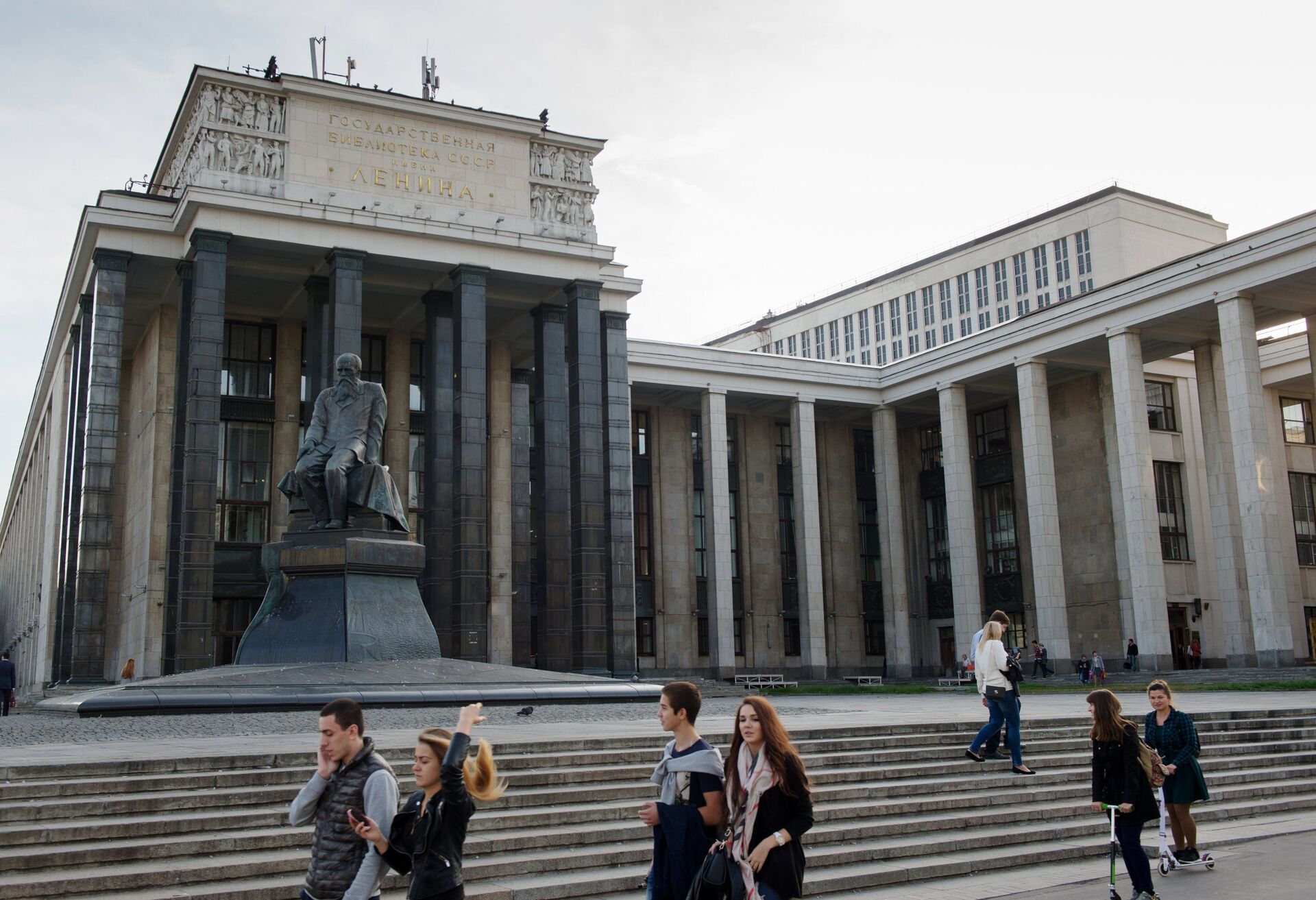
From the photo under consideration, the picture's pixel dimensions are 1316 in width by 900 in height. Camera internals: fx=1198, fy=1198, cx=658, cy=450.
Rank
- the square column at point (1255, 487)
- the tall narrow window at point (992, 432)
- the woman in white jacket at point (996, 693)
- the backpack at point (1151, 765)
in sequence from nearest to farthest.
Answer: the backpack at point (1151, 765) < the woman in white jacket at point (996, 693) < the square column at point (1255, 487) < the tall narrow window at point (992, 432)

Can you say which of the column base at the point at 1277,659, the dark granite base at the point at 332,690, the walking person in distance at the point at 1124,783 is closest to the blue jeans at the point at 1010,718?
the walking person in distance at the point at 1124,783

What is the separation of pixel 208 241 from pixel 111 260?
11.9 feet

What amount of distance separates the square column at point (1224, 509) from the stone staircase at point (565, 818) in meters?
27.6

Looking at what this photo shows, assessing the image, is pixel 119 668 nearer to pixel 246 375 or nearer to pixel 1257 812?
pixel 246 375

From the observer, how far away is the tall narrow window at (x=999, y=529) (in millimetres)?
53250

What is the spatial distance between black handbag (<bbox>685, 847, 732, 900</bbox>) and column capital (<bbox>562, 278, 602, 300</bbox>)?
36.3 metres

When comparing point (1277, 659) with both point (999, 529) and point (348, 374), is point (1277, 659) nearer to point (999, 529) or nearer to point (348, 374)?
point (999, 529)

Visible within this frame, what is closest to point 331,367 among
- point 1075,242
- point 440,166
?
point 440,166

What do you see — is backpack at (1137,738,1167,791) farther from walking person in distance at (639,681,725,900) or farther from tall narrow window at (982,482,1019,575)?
tall narrow window at (982,482,1019,575)

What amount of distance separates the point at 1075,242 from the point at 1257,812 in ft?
213

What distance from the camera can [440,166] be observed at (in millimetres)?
40625

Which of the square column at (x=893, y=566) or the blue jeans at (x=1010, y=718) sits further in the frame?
the square column at (x=893, y=566)

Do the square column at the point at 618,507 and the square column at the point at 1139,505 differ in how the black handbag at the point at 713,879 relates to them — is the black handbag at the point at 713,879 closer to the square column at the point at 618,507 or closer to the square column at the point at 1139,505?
the square column at the point at 618,507

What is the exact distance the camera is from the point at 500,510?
43.7 metres
